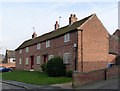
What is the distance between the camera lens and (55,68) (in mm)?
22781

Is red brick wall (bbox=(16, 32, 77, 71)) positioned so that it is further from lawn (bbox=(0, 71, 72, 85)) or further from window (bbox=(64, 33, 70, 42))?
lawn (bbox=(0, 71, 72, 85))

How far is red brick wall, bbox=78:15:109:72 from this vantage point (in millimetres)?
23047

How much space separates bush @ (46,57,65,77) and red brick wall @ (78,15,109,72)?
109 inches

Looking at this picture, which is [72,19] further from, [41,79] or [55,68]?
[41,79]

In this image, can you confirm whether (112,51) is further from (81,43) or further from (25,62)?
(25,62)

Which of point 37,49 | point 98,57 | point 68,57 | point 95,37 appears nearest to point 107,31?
point 95,37

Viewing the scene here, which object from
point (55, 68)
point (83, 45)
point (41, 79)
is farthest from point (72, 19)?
point (41, 79)

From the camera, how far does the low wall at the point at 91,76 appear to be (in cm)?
1566

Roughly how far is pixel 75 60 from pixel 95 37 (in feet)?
15.5

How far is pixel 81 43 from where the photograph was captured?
22703mm

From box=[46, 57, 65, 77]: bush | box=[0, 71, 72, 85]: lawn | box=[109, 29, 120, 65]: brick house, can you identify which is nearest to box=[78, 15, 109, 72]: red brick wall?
box=[46, 57, 65, 77]: bush

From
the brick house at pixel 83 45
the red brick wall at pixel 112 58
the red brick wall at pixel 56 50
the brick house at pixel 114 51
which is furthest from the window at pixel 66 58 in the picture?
the brick house at pixel 114 51

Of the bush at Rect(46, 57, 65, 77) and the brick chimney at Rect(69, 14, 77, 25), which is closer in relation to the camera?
the bush at Rect(46, 57, 65, 77)

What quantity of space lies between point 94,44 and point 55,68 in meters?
6.33
